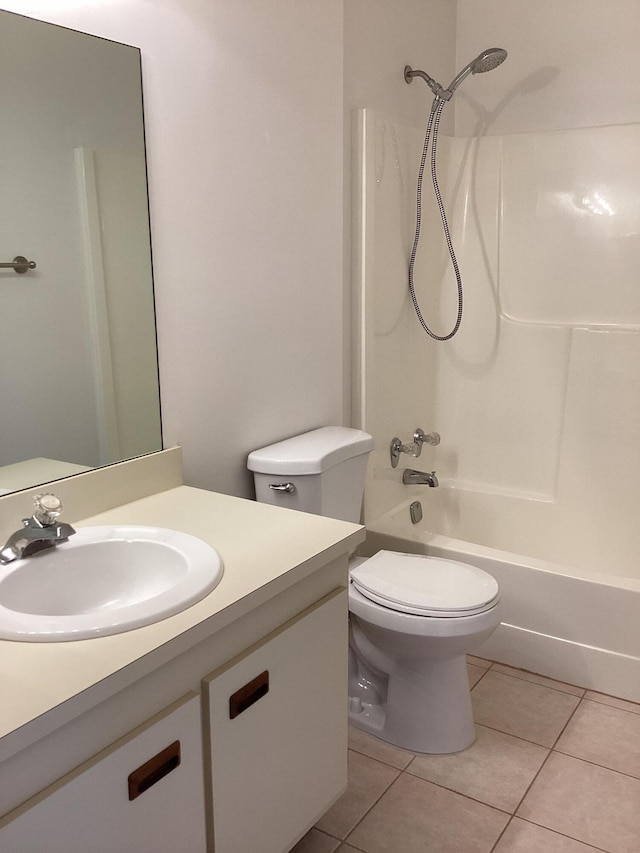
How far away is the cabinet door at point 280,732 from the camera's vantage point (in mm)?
1256

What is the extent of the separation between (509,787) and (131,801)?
116 cm

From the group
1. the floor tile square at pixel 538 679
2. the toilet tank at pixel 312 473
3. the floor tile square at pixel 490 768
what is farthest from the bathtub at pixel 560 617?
the toilet tank at pixel 312 473

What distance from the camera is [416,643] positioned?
191 centimetres

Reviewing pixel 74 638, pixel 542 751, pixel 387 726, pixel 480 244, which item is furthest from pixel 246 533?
pixel 480 244

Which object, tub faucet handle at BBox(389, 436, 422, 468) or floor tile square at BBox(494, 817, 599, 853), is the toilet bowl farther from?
tub faucet handle at BBox(389, 436, 422, 468)

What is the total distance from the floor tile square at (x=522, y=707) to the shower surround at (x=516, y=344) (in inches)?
4.6

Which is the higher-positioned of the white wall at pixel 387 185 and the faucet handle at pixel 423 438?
the white wall at pixel 387 185

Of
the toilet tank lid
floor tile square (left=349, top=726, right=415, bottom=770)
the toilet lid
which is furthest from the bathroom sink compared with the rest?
floor tile square (left=349, top=726, right=415, bottom=770)

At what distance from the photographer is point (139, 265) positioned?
1666 millimetres

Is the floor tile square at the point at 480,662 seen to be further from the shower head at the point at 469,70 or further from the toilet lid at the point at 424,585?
the shower head at the point at 469,70

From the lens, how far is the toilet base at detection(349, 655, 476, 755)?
2012 millimetres

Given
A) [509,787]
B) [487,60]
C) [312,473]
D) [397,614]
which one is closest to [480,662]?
[509,787]

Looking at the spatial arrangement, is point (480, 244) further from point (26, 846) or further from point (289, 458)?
point (26, 846)

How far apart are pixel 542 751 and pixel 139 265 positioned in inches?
63.6
